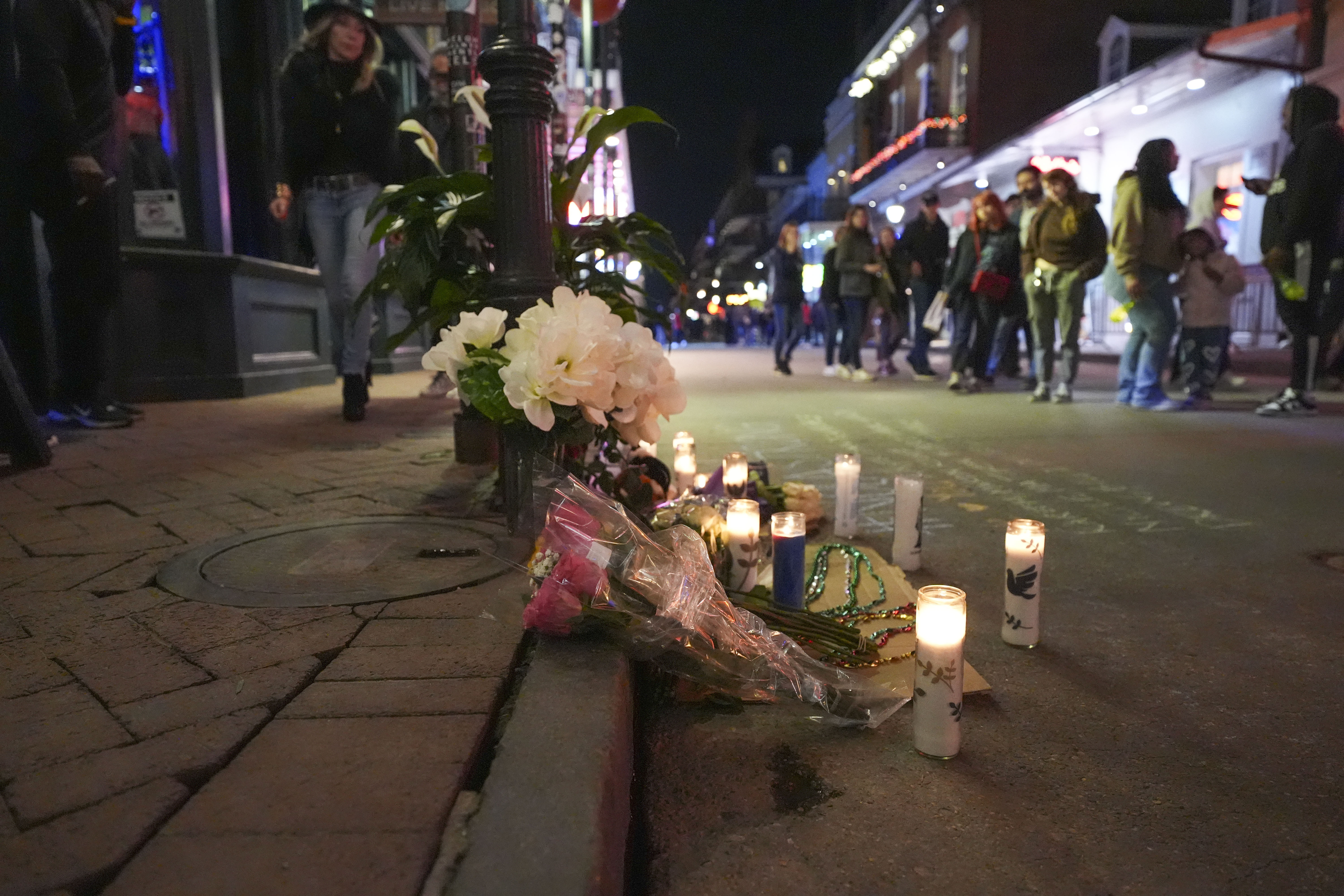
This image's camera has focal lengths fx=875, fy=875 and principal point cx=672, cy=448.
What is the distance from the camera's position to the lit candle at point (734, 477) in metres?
2.99

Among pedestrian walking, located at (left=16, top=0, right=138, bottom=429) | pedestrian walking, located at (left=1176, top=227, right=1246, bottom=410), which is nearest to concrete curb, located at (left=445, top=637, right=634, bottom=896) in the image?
pedestrian walking, located at (left=16, top=0, right=138, bottom=429)

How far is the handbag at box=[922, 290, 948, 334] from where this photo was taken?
30.0 feet

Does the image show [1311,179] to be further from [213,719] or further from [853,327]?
[213,719]

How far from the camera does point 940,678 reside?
1592 mm

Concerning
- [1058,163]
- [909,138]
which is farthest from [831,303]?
[909,138]

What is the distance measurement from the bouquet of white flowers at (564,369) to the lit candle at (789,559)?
0.43 meters

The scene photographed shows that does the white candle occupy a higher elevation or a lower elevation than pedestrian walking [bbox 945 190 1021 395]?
lower

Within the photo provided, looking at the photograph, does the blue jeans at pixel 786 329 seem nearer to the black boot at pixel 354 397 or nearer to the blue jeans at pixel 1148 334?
the blue jeans at pixel 1148 334

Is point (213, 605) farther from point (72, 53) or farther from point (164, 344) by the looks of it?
point (164, 344)

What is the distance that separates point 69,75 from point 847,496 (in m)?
4.50

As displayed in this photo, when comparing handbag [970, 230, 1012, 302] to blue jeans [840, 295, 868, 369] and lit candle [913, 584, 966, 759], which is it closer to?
blue jeans [840, 295, 868, 369]

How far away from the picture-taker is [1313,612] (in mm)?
2357

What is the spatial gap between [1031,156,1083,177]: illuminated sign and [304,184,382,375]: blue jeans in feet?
43.3

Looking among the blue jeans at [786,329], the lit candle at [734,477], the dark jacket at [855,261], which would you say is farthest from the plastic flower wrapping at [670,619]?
the blue jeans at [786,329]
